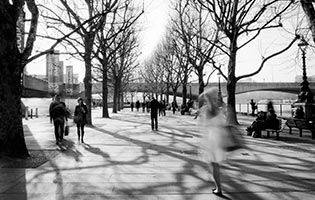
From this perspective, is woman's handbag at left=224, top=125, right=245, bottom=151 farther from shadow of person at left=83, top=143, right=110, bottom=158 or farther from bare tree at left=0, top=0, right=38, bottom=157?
bare tree at left=0, top=0, right=38, bottom=157

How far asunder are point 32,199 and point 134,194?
160cm

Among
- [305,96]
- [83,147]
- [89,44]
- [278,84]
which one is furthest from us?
[278,84]

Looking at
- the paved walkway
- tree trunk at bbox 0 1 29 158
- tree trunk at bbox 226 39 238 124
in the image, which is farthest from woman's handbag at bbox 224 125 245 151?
tree trunk at bbox 226 39 238 124

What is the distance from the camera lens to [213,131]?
452cm

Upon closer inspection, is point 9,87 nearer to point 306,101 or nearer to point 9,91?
point 9,91

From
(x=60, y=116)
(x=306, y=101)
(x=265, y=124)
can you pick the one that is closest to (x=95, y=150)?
(x=60, y=116)

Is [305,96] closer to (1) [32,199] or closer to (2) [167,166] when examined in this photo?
(2) [167,166]

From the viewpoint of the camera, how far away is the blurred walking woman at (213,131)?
448 centimetres

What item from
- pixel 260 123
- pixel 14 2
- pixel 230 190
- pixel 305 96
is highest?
pixel 14 2

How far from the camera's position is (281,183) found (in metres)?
5.12

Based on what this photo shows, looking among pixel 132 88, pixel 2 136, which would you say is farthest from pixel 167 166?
pixel 132 88

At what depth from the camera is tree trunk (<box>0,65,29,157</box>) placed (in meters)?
7.10

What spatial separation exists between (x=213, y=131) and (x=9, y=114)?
17.8 feet

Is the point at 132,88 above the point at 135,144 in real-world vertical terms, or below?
above
